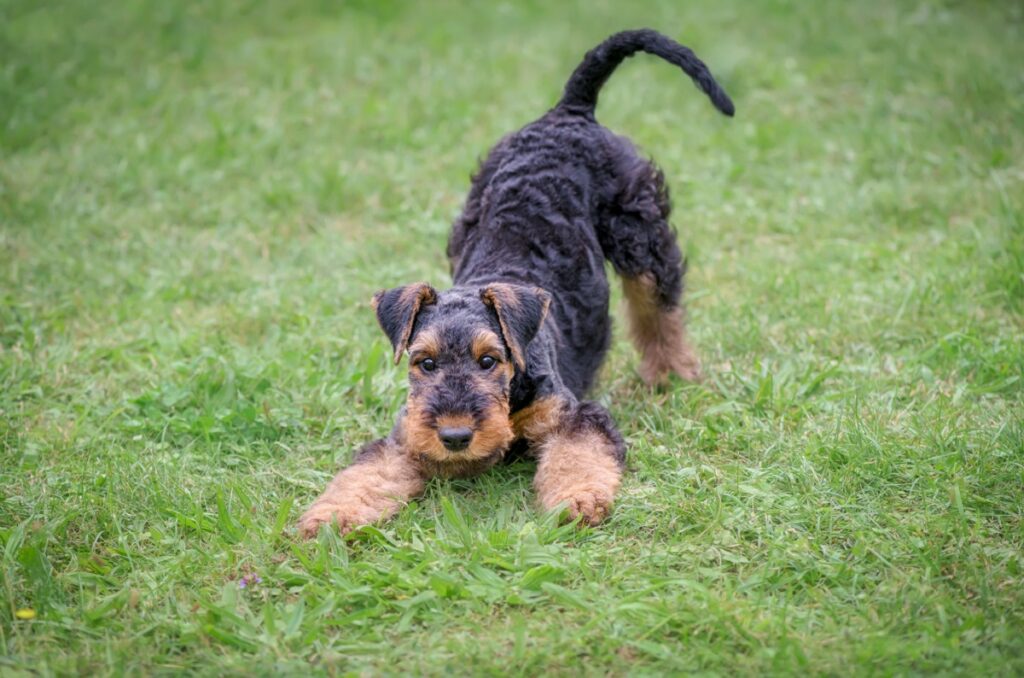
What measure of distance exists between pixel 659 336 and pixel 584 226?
80 cm

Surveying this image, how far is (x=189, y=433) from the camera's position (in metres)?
5.00

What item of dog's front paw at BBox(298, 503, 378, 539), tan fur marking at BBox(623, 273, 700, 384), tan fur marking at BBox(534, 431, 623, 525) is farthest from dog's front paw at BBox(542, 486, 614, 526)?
tan fur marking at BBox(623, 273, 700, 384)

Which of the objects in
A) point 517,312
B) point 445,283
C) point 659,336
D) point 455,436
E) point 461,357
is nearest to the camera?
point 455,436

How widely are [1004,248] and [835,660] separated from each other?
159 inches

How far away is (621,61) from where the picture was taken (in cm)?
539

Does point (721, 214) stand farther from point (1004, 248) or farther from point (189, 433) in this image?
point (189, 433)

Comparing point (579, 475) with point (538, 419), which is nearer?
point (579, 475)

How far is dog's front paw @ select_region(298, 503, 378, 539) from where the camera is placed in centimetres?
401

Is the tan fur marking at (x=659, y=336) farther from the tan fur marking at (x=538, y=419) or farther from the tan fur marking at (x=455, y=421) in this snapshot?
the tan fur marking at (x=455, y=421)

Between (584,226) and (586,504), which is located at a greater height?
(584,226)

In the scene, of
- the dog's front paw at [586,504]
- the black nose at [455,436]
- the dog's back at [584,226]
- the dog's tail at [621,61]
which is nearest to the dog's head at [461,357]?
the black nose at [455,436]

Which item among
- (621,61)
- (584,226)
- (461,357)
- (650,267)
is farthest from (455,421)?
(621,61)

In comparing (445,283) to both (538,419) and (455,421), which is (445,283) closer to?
(538,419)

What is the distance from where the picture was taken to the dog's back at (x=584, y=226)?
16.3 ft
